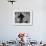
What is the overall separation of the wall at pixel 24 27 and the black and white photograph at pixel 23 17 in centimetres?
13

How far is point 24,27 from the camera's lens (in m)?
4.55

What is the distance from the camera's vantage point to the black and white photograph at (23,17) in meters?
4.52

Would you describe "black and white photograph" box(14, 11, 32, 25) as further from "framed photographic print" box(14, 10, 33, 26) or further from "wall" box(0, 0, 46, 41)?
"wall" box(0, 0, 46, 41)

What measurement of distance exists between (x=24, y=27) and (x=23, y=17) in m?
0.33

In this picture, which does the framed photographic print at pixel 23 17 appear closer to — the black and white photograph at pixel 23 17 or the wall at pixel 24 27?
the black and white photograph at pixel 23 17

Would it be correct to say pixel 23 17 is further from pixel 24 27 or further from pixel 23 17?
pixel 24 27

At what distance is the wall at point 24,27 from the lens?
452cm

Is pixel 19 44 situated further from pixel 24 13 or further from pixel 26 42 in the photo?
pixel 24 13

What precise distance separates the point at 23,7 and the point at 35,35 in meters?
1.00

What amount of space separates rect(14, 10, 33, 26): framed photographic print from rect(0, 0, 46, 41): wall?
0.43 ft

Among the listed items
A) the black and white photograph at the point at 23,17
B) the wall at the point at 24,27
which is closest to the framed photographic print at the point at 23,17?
the black and white photograph at the point at 23,17

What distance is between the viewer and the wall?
178 inches

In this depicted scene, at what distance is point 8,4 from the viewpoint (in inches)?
179

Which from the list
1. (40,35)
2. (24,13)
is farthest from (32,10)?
(40,35)
